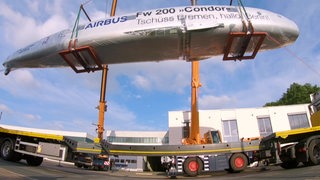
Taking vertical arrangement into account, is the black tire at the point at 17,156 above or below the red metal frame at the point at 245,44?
below

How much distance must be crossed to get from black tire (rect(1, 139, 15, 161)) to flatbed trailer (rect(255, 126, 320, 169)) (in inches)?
445

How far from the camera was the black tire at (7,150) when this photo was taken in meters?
13.7

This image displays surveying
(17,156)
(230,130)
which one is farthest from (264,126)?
(17,156)

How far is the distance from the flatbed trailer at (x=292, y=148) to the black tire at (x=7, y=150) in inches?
445

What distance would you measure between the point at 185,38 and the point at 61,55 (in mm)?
3517

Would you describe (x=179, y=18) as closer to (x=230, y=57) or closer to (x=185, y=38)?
(x=185, y=38)

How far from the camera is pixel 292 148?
43.1 feet

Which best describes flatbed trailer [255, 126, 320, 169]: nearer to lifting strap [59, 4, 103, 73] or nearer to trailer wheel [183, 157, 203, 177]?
trailer wheel [183, 157, 203, 177]

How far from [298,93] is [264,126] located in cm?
2389

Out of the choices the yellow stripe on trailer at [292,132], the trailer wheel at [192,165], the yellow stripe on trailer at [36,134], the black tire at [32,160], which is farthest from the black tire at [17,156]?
the yellow stripe on trailer at [292,132]

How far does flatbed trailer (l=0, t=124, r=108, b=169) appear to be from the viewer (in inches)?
498

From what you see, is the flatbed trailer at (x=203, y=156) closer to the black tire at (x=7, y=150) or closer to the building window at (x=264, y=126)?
the black tire at (x=7, y=150)

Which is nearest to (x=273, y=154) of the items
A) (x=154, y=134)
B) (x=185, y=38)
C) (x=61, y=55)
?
(x=185, y=38)

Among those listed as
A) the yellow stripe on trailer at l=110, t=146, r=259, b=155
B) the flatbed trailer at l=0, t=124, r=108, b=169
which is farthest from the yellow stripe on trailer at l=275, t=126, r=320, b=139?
the flatbed trailer at l=0, t=124, r=108, b=169
